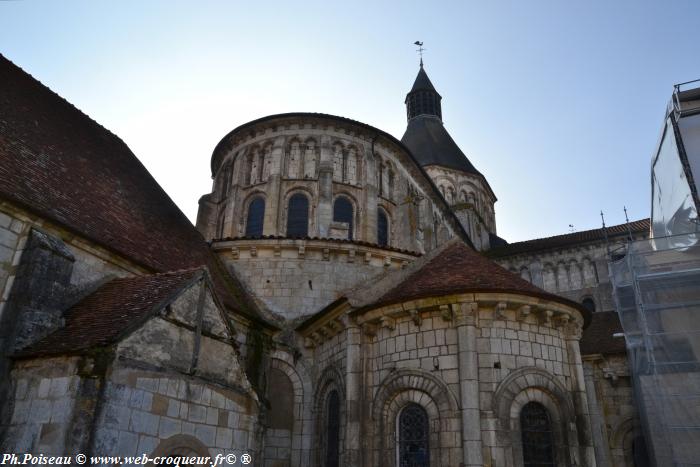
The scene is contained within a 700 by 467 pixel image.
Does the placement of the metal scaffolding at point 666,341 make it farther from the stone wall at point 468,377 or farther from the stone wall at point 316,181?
the stone wall at point 316,181

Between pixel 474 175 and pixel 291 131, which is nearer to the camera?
pixel 291 131

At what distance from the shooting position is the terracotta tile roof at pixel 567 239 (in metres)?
26.7

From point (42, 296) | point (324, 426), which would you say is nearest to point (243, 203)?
point (324, 426)

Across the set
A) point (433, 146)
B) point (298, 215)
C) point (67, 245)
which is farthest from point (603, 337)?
point (433, 146)

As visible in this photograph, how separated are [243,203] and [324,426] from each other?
957cm

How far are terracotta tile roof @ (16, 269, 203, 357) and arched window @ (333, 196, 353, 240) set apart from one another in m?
10.1

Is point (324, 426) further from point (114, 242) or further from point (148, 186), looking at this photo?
point (148, 186)

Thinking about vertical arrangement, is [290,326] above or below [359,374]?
above

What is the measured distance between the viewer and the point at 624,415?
14.1m

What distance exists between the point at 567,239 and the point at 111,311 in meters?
25.1

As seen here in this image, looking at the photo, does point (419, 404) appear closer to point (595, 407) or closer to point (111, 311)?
point (111, 311)

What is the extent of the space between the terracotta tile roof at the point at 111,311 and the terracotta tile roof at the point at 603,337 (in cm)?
1135

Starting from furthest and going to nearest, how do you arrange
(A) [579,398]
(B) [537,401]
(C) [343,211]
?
(C) [343,211]
(A) [579,398]
(B) [537,401]

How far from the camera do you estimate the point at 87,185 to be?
432 inches
